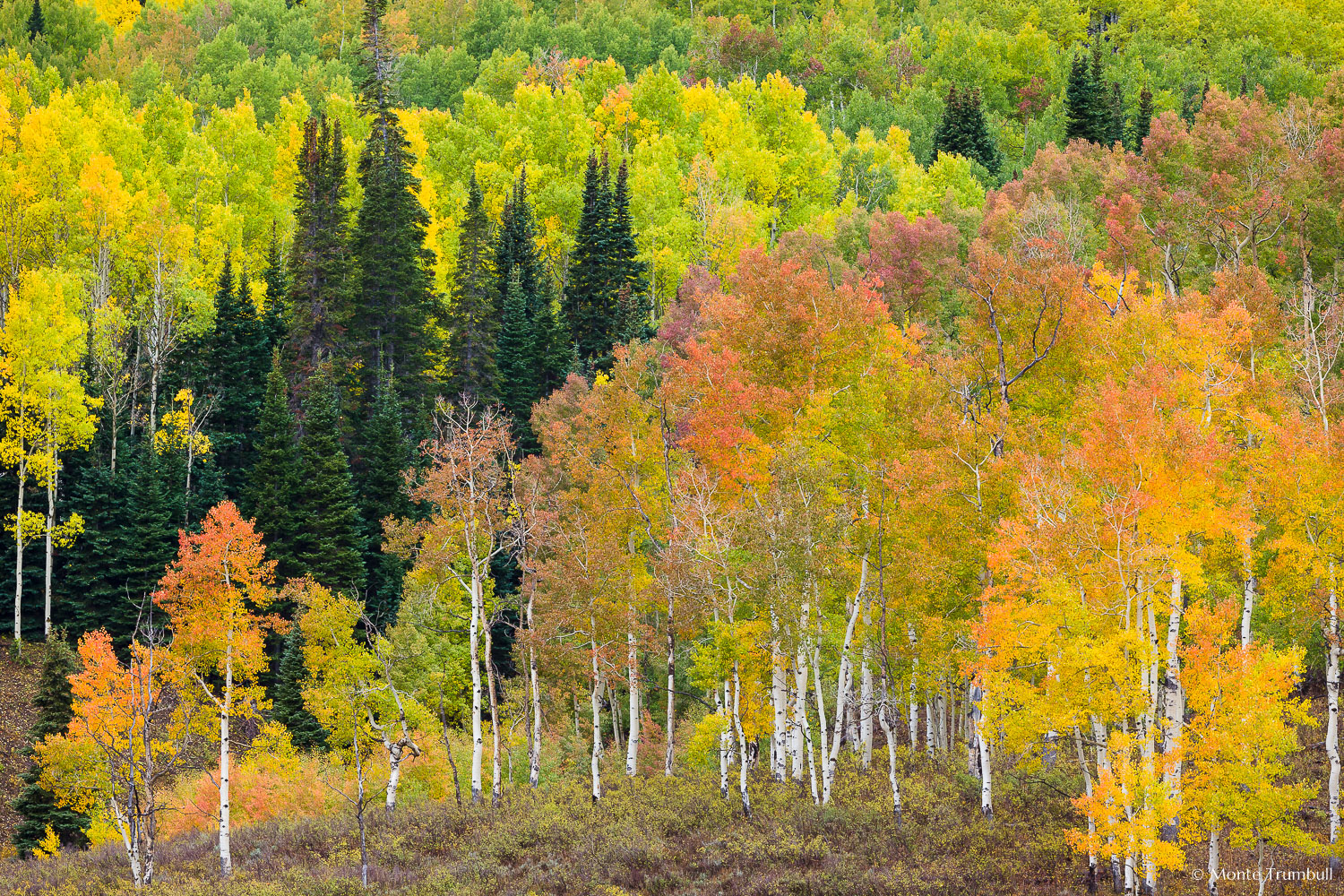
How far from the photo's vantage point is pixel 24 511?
5378 cm

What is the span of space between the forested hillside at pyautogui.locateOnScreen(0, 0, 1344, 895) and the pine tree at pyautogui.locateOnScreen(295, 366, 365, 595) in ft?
0.99

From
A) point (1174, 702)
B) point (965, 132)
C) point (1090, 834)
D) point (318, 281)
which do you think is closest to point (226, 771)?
point (1090, 834)

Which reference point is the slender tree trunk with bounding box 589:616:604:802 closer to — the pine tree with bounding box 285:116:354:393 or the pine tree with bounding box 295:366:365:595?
the pine tree with bounding box 295:366:365:595

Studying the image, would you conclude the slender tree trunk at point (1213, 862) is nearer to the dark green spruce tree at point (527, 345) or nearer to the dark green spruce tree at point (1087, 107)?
the dark green spruce tree at point (527, 345)

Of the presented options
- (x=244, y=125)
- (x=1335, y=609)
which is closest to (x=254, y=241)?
(x=244, y=125)

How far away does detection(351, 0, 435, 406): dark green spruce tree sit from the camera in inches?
2650

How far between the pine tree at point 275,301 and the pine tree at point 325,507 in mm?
10316

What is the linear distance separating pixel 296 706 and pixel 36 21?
89.7 meters

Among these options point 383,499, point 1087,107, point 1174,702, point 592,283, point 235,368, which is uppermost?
point 1087,107

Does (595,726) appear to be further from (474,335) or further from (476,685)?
(474,335)

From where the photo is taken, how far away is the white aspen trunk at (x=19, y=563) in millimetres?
53031

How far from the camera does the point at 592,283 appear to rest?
2960 inches

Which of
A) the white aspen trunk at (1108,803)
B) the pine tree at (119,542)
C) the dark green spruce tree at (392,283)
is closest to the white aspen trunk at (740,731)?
the white aspen trunk at (1108,803)

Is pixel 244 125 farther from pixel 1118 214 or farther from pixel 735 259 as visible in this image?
pixel 1118 214
